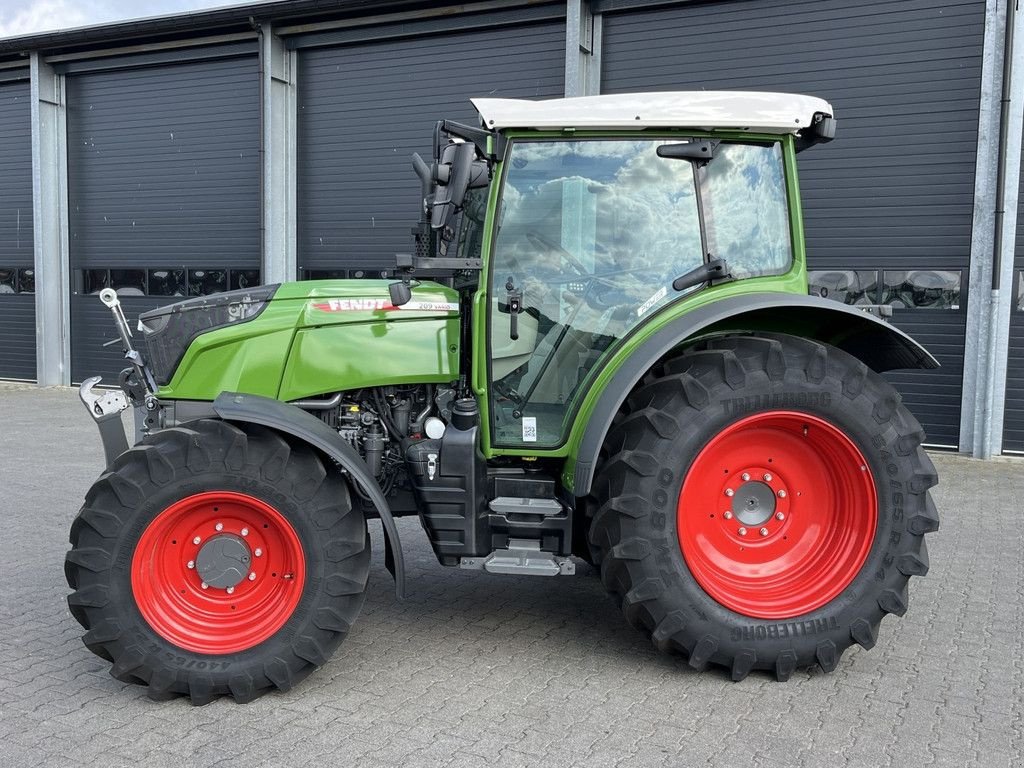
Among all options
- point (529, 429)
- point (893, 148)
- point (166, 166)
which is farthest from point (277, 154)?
point (529, 429)

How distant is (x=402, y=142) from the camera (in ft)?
39.7

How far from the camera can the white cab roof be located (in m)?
3.63

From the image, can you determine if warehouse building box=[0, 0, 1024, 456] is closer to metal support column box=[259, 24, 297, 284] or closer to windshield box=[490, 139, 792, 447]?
metal support column box=[259, 24, 297, 284]

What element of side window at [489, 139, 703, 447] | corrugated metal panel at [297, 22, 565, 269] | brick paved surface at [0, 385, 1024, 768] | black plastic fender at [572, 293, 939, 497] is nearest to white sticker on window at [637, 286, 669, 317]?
side window at [489, 139, 703, 447]

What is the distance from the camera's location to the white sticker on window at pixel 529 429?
3.88 meters

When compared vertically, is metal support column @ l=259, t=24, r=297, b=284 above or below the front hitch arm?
above

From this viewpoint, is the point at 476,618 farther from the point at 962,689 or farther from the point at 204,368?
the point at 962,689

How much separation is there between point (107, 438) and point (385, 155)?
28.9 feet

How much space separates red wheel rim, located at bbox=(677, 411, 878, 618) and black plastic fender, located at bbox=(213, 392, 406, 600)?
1.17 metres

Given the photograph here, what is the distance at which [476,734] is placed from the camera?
318 cm

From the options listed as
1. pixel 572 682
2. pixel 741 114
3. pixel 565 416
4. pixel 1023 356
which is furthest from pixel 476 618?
pixel 1023 356

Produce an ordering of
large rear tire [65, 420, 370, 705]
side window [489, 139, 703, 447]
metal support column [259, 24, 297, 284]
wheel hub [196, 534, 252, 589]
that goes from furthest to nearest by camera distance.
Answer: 1. metal support column [259, 24, 297, 284]
2. side window [489, 139, 703, 447]
3. wheel hub [196, 534, 252, 589]
4. large rear tire [65, 420, 370, 705]

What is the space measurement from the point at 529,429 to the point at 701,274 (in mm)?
971

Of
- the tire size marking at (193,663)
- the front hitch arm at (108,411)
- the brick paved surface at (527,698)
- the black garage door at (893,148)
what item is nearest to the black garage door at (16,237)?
the black garage door at (893,148)
